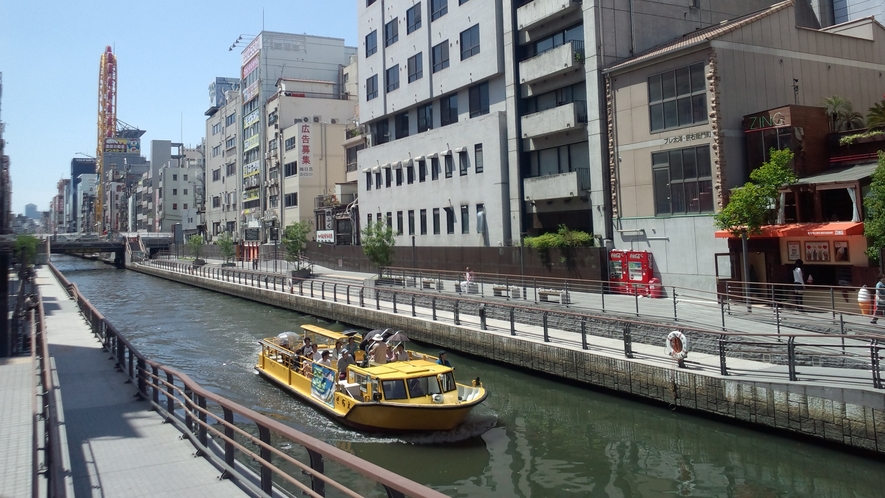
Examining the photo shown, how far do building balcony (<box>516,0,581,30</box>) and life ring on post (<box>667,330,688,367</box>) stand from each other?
72.6ft

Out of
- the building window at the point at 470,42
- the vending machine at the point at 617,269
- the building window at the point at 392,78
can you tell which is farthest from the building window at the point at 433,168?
the vending machine at the point at 617,269

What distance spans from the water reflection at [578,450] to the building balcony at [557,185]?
45.9 ft

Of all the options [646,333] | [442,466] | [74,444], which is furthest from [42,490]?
[646,333]

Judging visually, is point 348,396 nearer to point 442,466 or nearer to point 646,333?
point 442,466

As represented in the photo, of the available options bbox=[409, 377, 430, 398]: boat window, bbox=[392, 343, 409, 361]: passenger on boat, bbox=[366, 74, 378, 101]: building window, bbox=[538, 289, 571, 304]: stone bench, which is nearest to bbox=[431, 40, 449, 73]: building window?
bbox=[366, 74, 378, 101]: building window

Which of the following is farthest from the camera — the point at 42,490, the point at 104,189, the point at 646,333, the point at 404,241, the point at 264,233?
the point at 104,189

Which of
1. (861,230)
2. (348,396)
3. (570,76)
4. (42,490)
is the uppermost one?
(570,76)

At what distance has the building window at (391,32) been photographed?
50156 mm

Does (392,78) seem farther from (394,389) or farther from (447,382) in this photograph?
(394,389)

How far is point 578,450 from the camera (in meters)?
15.0

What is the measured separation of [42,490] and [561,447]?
11.2m

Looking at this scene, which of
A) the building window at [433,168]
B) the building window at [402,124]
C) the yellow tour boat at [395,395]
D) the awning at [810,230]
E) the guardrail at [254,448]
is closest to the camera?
the guardrail at [254,448]

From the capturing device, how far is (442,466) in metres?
14.6

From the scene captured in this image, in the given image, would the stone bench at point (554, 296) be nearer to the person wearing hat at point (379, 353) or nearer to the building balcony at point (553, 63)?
the person wearing hat at point (379, 353)
